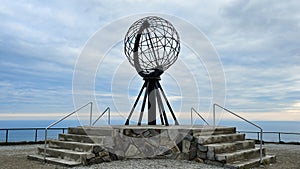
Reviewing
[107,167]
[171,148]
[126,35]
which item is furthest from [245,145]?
[126,35]

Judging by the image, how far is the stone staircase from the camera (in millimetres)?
8039

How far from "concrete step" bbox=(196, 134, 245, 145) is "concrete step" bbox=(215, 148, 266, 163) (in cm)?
58

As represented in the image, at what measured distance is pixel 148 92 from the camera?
11.2 m

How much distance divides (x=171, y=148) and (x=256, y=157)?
2.65 meters

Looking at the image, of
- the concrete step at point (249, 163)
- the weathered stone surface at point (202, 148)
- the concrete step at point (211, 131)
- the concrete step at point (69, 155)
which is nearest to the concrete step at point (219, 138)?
the weathered stone surface at point (202, 148)

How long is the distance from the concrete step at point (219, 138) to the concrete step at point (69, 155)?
10.2 feet

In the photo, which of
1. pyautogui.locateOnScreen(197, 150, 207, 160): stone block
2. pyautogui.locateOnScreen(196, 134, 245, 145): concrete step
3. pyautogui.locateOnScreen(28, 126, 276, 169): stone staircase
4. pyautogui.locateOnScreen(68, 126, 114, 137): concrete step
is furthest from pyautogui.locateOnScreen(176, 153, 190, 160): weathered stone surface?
pyautogui.locateOnScreen(68, 126, 114, 137): concrete step

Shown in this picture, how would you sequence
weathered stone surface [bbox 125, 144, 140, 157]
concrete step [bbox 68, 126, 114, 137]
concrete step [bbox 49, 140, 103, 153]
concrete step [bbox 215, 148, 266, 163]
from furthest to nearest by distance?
weathered stone surface [bbox 125, 144, 140, 157] → concrete step [bbox 68, 126, 114, 137] → concrete step [bbox 49, 140, 103, 153] → concrete step [bbox 215, 148, 266, 163]

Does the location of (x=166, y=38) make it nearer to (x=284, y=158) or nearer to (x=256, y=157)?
(x=256, y=157)

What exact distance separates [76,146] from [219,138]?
4337mm

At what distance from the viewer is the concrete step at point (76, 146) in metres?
7.99

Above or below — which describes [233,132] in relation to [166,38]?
below

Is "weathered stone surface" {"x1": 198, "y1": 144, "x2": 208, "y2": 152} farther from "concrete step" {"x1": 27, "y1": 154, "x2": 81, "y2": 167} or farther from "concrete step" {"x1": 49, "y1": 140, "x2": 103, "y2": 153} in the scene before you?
"concrete step" {"x1": 27, "y1": 154, "x2": 81, "y2": 167}

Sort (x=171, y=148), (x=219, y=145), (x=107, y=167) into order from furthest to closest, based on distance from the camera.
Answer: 1. (x=171, y=148)
2. (x=219, y=145)
3. (x=107, y=167)
